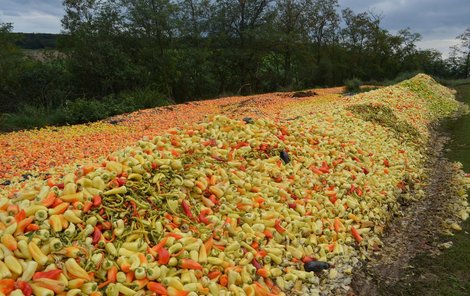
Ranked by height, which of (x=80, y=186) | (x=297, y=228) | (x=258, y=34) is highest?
(x=258, y=34)

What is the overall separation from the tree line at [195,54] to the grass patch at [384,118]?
11446 mm

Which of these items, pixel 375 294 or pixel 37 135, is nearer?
pixel 375 294

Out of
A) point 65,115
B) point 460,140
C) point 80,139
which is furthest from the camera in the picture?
point 65,115

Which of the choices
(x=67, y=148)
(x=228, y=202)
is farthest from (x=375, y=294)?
(x=67, y=148)

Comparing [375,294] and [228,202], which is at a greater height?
[228,202]

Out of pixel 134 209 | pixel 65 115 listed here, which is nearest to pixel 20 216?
pixel 134 209

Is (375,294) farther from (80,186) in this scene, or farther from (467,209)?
(80,186)

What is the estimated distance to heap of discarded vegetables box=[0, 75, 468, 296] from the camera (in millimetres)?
3562

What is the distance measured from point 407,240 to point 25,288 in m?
4.93

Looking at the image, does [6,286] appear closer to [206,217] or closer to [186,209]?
[186,209]

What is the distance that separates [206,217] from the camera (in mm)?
4676

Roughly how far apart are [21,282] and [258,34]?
27.7 meters

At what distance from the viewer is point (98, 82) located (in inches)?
877

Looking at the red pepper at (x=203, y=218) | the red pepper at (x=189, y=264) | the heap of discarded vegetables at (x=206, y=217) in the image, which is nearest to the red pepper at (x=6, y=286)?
the heap of discarded vegetables at (x=206, y=217)
